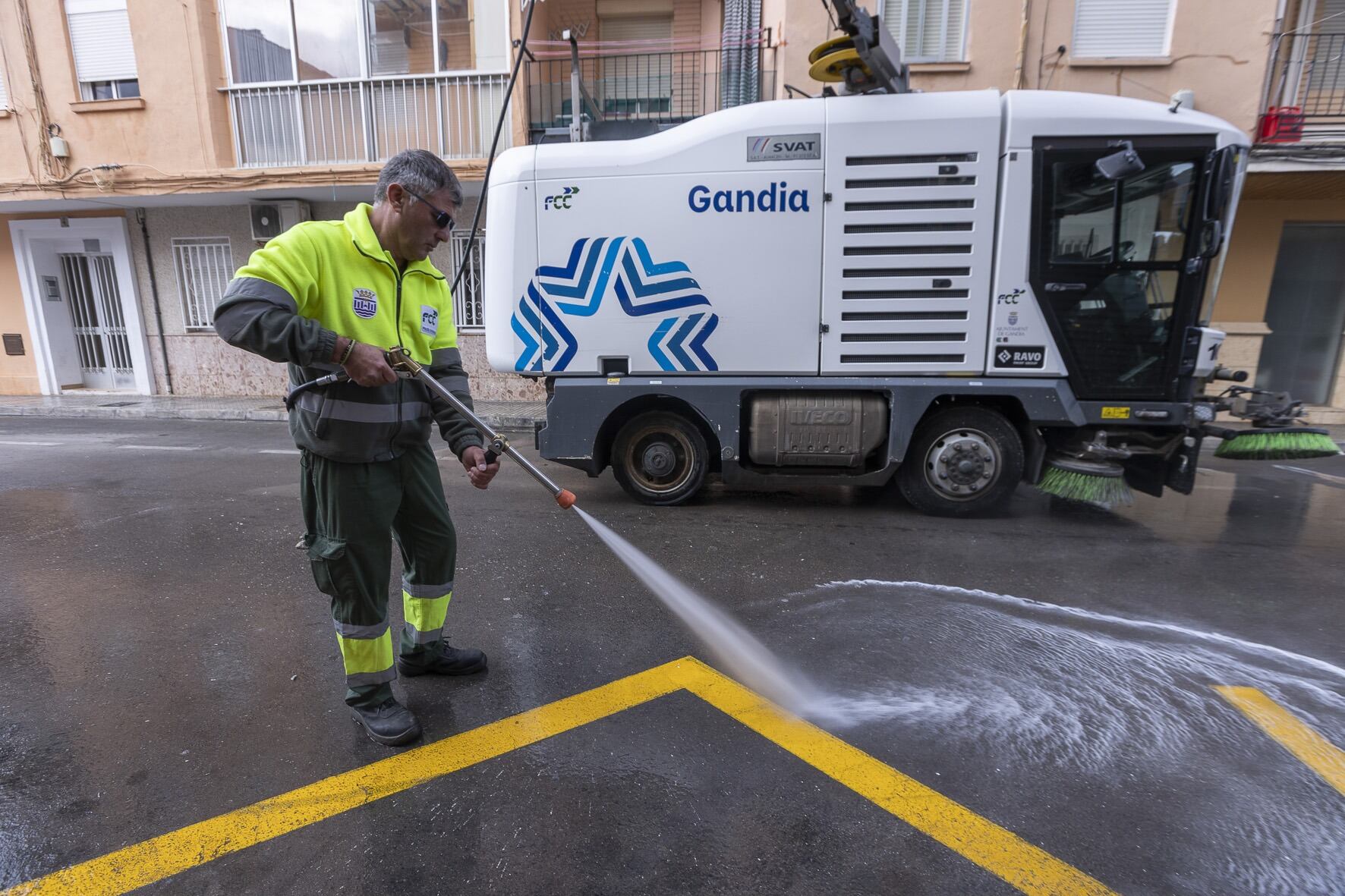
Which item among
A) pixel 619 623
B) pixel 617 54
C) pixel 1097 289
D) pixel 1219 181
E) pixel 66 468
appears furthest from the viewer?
pixel 617 54

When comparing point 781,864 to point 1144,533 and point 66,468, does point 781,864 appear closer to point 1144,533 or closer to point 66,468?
point 1144,533

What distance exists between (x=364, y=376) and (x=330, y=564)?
0.72 m

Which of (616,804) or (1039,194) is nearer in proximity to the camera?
(616,804)

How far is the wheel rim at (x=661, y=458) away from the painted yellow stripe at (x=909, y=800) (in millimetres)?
2803

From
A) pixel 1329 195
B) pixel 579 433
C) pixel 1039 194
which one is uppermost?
pixel 1329 195

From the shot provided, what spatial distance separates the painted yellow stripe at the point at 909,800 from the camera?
1.97 meters

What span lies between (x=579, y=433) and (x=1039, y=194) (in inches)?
146

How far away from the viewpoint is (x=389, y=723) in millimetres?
2578

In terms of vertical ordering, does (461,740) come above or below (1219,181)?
below

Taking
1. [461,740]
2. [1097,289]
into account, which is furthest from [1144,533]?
[461,740]

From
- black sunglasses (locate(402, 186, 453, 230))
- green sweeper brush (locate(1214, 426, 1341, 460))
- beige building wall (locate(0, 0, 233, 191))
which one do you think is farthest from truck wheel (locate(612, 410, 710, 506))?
beige building wall (locate(0, 0, 233, 191))

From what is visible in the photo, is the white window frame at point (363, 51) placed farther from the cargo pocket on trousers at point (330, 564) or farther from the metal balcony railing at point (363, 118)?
the cargo pocket on trousers at point (330, 564)

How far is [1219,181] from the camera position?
4.60 metres

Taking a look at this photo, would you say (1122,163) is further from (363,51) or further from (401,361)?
(363,51)
